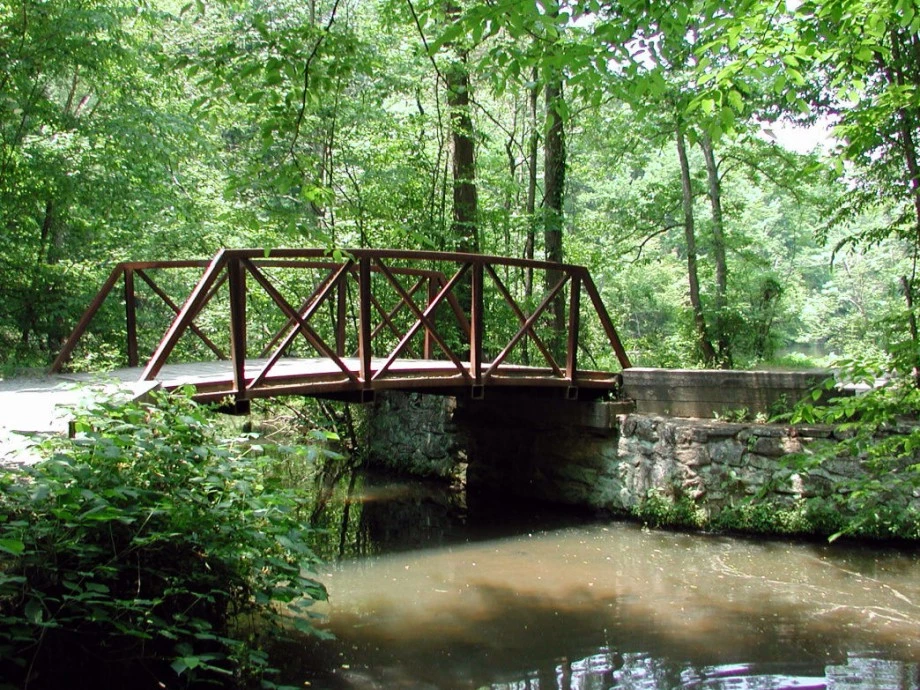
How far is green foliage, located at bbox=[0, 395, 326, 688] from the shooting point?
303 centimetres

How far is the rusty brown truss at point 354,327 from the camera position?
20.5 ft

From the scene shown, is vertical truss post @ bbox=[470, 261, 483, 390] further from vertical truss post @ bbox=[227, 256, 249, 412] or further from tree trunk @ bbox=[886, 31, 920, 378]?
tree trunk @ bbox=[886, 31, 920, 378]

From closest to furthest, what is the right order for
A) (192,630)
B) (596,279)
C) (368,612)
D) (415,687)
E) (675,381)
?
(192,630) → (415,687) → (368,612) → (675,381) → (596,279)

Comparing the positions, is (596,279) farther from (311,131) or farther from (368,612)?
(368,612)

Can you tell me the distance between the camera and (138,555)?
335 cm

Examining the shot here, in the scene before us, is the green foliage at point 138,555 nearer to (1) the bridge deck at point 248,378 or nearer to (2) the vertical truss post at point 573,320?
(1) the bridge deck at point 248,378

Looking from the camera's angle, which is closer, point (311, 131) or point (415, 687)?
point (415, 687)

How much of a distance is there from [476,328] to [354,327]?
3902 mm

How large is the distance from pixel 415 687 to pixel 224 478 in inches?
57.3

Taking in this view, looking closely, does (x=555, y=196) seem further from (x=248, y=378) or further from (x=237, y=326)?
(x=237, y=326)

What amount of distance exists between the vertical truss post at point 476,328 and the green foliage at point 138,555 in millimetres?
3819

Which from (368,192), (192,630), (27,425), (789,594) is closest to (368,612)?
(192,630)

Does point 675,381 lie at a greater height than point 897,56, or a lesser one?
lesser

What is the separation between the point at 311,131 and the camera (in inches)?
444
